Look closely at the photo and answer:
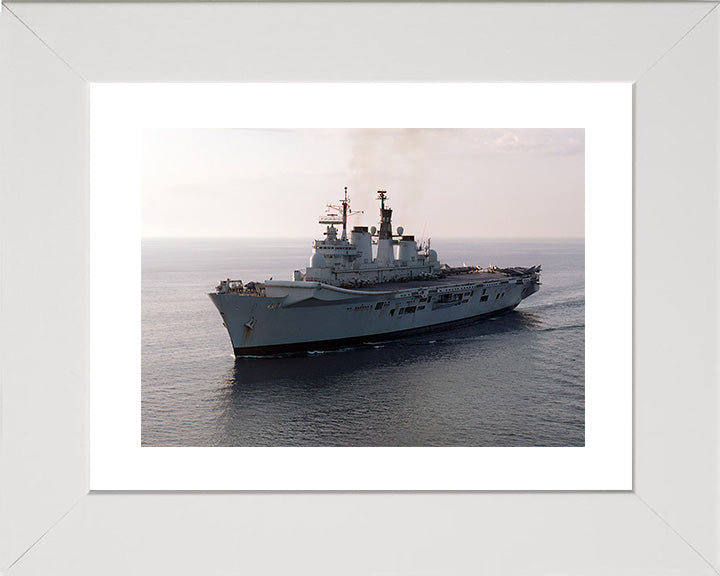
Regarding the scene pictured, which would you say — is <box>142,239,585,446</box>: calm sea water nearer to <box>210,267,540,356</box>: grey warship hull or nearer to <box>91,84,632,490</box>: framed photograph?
<box>91,84,632,490</box>: framed photograph

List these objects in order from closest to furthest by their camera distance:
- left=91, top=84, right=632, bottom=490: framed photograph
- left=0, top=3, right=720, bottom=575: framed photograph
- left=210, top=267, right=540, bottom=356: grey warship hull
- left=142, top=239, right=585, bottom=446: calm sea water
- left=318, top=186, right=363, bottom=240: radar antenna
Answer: left=0, top=3, right=720, bottom=575: framed photograph → left=91, top=84, right=632, bottom=490: framed photograph → left=142, top=239, right=585, bottom=446: calm sea water → left=210, top=267, right=540, bottom=356: grey warship hull → left=318, top=186, right=363, bottom=240: radar antenna

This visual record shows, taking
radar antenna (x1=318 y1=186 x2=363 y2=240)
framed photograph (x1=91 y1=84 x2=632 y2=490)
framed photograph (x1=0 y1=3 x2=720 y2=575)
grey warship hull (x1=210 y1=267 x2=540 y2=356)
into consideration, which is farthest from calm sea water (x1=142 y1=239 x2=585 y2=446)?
framed photograph (x1=0 y1=3 x2=720 y2=575)

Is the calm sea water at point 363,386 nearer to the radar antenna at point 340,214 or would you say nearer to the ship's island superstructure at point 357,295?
the ship's island superstructure at point 357,295

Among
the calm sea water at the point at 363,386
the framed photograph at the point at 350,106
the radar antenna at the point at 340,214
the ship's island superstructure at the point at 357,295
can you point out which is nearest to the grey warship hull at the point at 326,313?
the ship's island superstructure at the point at 357,295

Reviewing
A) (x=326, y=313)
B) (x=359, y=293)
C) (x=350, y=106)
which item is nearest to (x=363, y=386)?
(x=326, y=313)

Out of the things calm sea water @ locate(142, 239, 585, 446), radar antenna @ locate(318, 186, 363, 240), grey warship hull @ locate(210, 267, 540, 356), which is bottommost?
calm sea water @ locate(142, 239, 585, 446)
